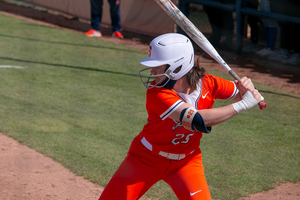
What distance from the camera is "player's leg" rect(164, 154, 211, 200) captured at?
2651 millimetres

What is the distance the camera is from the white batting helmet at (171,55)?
2527mm

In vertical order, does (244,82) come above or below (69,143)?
above

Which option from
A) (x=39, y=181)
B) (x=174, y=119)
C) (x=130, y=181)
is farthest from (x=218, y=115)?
(x=39, y=181)

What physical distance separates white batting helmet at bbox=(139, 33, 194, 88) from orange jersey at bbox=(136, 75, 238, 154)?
0.11 meters

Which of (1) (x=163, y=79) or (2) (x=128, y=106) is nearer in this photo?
(1) (x=163, y=79)

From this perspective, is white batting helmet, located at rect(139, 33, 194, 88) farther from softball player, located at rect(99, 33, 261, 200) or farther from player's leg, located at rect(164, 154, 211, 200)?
player's leg, located at rect(164, 154, 211, 200)

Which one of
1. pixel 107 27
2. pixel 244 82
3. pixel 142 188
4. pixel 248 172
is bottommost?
pixel 107 27

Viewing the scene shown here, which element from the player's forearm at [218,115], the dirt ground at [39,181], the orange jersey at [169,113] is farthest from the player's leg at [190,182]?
the dirt ground at [39,181]

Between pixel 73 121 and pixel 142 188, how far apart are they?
3.07 m

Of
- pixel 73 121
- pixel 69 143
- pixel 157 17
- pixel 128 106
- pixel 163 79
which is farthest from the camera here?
pixel 157 17

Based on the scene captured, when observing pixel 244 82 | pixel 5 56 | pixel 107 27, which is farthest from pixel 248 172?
pixel 107 27

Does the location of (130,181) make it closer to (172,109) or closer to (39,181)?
(172,109)

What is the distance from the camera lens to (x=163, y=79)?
101 inches

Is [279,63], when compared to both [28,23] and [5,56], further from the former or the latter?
[28,23]
